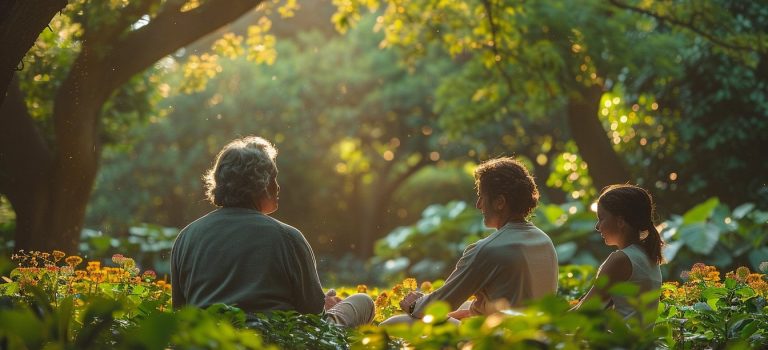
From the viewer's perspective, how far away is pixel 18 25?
12.3 ft

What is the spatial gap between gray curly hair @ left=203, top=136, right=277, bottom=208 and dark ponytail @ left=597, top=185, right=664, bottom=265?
5.04 feet

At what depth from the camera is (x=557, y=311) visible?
6.47 feet

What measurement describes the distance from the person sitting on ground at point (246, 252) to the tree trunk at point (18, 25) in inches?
37.3

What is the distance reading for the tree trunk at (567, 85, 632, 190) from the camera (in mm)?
11086

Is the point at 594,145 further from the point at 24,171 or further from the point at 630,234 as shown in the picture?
the point at 630,234

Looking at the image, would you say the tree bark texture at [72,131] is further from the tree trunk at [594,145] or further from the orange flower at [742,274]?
the tree trunk at [594,145]

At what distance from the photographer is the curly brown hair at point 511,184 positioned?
4090 mm

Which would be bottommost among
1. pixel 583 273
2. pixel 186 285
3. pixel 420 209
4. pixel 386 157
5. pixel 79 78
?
pixel 420 209

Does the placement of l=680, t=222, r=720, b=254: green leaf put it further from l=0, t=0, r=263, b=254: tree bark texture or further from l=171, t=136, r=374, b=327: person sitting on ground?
l=171, t=136, r=374, b=327: person sitting on ground

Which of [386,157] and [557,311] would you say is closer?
[557,311]

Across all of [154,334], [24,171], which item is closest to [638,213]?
[154,334]

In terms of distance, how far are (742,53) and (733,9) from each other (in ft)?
8.55

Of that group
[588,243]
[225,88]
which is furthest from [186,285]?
[225,88]

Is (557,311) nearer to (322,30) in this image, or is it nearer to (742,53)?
(742,53)
